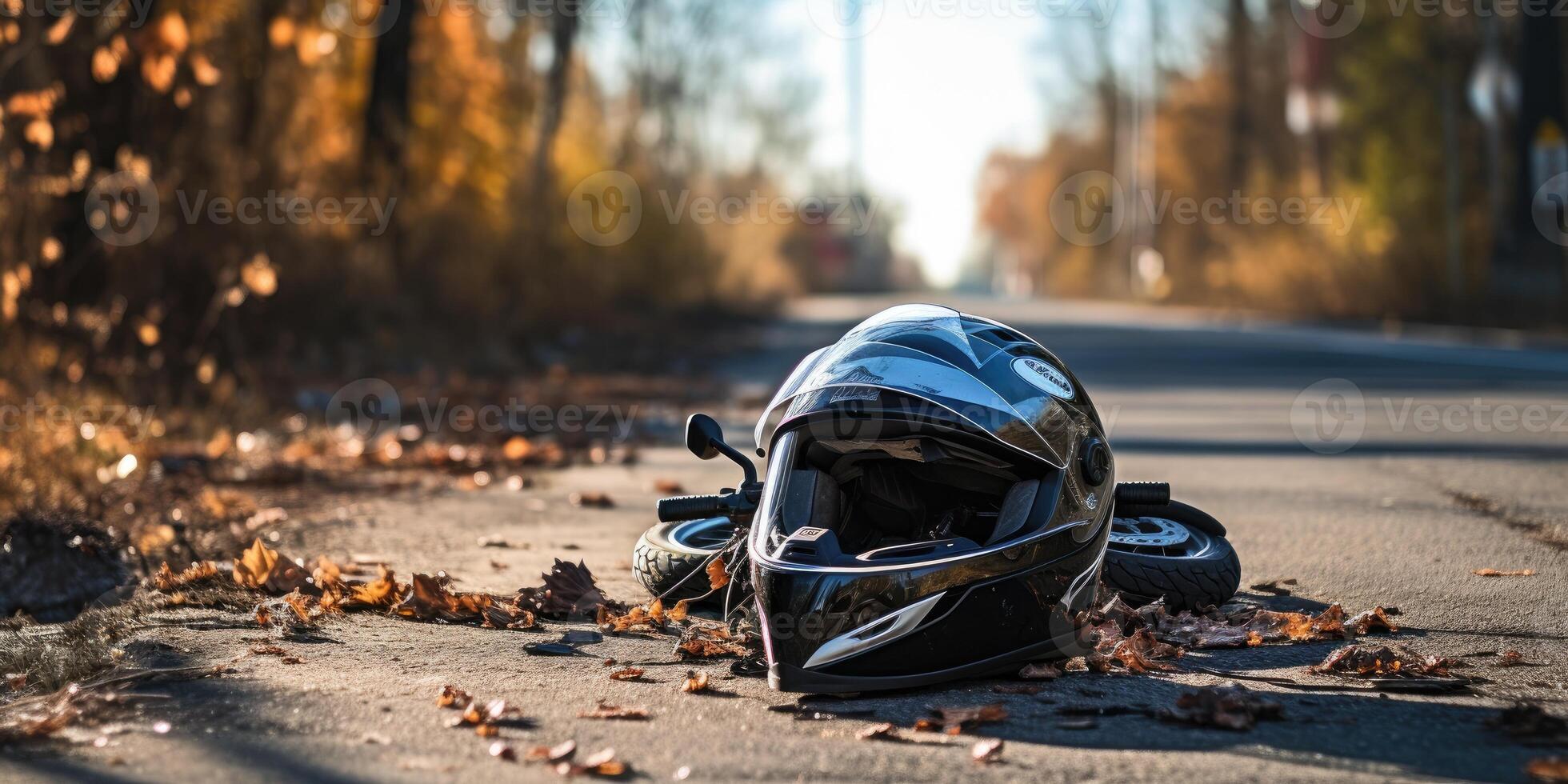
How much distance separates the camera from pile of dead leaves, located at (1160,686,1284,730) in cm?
423

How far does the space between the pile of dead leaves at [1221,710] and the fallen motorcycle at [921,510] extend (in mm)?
469

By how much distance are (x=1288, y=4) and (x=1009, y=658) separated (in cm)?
4860

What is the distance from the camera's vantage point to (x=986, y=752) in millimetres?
3969

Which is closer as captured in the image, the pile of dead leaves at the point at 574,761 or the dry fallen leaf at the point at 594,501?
the pile of dead leaves at the point at 574,761

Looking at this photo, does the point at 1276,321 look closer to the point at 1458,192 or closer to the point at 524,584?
the point at 1458,192

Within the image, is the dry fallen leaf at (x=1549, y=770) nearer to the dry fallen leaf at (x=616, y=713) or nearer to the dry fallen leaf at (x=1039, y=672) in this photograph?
the dry fallen leaf at (x=1039, y=672)

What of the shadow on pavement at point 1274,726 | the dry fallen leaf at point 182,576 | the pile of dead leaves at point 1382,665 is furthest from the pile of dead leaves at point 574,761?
the dry fallen leaf at point 182,576

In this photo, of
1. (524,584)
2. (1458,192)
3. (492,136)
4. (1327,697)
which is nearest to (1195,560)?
(1327,697)

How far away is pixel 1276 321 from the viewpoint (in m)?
35.0

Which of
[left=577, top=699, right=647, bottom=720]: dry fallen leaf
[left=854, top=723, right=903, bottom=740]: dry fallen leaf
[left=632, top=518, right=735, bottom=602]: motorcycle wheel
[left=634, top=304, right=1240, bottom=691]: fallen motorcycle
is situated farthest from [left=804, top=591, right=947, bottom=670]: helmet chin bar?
[left=632, top=518, right=735, bottom=602]: motorcycle wheel

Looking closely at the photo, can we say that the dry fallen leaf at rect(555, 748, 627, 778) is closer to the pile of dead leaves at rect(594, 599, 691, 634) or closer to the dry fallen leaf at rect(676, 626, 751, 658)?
the dry fallen leaf at rect(676, 626, 751, 658)

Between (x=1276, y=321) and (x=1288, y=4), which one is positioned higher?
(x=1288, y=4)

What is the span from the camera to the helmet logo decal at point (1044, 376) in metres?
5.03

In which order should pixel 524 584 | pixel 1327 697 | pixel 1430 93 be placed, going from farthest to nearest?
pixel 1430 93 → pixel 524 584 → pixel 1327 697
